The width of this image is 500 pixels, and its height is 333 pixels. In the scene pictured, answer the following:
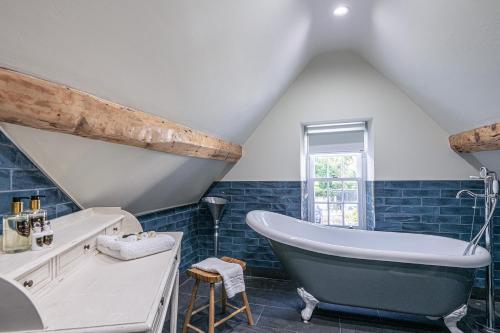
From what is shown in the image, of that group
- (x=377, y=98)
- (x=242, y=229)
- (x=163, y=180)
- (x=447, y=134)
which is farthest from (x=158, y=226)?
(x=447, y=134)

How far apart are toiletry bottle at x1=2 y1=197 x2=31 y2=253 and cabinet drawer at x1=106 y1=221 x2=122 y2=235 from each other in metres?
0.64

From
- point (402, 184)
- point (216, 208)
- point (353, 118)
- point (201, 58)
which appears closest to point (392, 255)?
point (402, 184)

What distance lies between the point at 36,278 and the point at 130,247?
50 centimetres

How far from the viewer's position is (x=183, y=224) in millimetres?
3432

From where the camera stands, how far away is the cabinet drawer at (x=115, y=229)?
1830mm

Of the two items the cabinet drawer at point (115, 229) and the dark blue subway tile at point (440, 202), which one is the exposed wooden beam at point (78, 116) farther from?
the dark blue subway tile at point (440, 202)

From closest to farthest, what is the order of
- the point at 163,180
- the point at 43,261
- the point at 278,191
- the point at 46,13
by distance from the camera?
the point at 46,13, the point at 43,261, the point at 163,180, the point at 278,191

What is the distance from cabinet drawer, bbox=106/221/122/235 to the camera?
183 centimetres

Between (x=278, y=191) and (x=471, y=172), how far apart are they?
2.12 meters

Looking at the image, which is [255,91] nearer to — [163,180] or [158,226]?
[163,180]

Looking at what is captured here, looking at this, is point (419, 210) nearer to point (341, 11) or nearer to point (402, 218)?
point (402, 218)

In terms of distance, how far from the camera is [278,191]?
11.5ft

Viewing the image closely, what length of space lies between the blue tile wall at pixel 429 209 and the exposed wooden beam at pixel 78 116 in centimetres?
240

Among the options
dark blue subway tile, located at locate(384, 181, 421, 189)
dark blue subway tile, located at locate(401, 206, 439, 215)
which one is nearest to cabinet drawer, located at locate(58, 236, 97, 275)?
dark blue subway tile, located at locate(384, 181, 421, 189)
